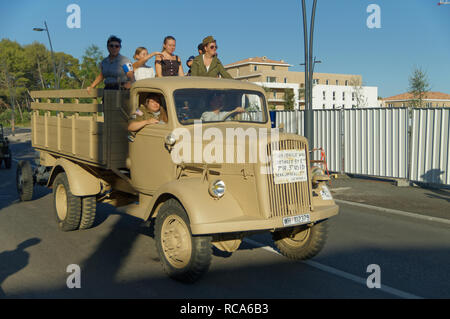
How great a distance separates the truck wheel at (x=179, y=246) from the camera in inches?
182

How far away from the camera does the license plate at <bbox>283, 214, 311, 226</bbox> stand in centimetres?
464

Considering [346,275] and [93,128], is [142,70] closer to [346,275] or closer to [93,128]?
[93,128]

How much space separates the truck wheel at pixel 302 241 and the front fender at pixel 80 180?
302cm

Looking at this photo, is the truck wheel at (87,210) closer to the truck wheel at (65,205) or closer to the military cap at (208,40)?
the truck wheel at (65,205)

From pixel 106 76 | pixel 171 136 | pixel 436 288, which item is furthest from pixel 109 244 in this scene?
pixel 436 288

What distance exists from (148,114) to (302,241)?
2577mm

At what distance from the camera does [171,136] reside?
519 centimetres

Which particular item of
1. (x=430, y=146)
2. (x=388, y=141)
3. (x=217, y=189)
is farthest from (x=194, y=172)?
(x=388, y=141)

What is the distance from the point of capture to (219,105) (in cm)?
570

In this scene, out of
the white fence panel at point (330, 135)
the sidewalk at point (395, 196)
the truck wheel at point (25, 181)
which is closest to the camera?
the sidewalk at point (395, 196)

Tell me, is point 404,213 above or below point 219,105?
below

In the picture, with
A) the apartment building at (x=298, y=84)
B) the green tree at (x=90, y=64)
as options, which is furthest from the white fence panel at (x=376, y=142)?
the apartment building at (x=298, y=84)

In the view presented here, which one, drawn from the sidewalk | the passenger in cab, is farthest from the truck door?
the sidewalk

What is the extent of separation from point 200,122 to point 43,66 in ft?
288
